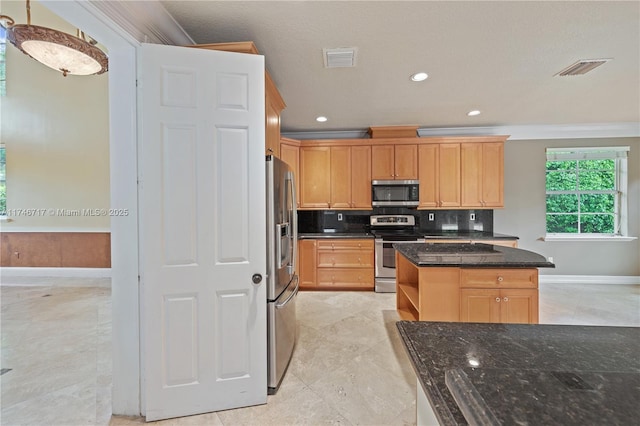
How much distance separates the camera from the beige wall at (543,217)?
430 centimetres

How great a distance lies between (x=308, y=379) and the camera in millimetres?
1982

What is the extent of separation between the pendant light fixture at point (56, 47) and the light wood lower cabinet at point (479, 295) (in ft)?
13.0

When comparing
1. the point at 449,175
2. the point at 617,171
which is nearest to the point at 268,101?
the point at 449,175

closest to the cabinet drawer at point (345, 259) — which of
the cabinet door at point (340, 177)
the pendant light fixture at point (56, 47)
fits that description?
the cabinet door at point (340, 177)

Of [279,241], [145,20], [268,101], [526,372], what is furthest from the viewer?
[268,101]

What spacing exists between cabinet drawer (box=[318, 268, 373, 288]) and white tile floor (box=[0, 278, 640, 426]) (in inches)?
7.1

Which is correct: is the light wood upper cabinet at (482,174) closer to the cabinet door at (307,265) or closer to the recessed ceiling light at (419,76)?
the recessed ceiling light at (419,76)

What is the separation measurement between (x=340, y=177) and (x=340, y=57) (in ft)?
7.43

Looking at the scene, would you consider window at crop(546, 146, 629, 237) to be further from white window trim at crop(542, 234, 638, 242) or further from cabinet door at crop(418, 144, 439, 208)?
cabinet door at crop(418, 144, 439, 208)

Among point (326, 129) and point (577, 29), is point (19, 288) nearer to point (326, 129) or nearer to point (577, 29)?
point (326, 129)

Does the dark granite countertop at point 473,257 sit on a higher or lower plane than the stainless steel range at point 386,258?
higher

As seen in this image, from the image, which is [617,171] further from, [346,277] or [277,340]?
[277,340]

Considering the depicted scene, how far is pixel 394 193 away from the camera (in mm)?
4312

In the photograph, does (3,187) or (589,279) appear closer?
(589,279)
